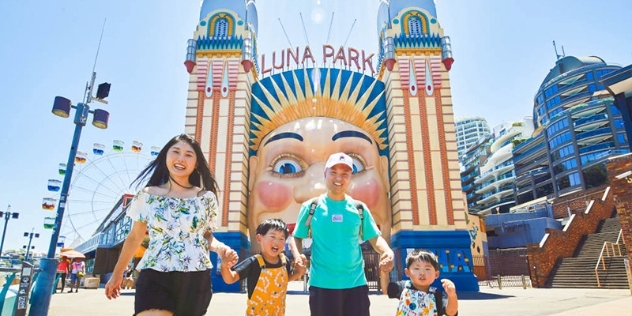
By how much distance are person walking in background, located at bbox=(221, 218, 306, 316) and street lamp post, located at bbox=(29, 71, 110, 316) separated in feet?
13.8

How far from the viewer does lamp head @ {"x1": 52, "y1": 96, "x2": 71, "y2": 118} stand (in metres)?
7.00

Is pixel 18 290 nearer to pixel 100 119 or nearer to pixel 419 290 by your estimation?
pixel 100 119

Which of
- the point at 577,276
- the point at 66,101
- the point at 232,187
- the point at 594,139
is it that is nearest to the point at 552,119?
the point at 594,139

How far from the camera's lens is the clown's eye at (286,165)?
477 inches

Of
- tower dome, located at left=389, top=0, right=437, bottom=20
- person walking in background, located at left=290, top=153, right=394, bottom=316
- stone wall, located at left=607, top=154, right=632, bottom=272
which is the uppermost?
tower dome, located at left=389, top=0, right=437, bottom=20

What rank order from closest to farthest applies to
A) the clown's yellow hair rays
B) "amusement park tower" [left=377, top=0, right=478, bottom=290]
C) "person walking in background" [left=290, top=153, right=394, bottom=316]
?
"person walking in background" [left=290, top=153, right=394, bottom=316], "amusement park tower" [left=377, top=0, right=478, bottom=290], the clown's yellow hair rays

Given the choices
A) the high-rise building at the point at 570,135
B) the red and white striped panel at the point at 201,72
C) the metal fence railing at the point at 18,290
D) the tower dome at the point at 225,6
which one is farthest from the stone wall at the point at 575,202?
the metal fence railing at the point at 18,290

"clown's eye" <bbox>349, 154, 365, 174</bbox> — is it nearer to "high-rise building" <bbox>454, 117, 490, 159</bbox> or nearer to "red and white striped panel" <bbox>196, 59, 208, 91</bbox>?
"red and white striped panel" <bbox>196, 59, 208, 91</bbox>

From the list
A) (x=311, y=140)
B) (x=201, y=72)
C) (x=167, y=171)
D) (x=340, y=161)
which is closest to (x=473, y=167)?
(x=311, y=140)

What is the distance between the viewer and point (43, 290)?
18.1 ft

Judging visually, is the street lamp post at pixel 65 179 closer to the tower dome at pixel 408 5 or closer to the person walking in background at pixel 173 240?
the person walking in background at pixel 173 240

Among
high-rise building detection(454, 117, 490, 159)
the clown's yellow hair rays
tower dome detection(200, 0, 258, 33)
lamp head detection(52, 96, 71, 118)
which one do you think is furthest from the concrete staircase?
high-rise building detection(454, 117, 490, 159)

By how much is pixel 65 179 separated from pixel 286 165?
642 cm

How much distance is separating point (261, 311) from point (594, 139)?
4831cm
